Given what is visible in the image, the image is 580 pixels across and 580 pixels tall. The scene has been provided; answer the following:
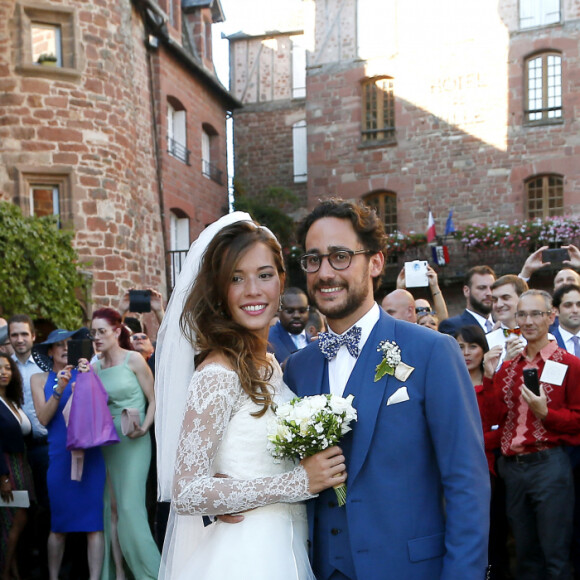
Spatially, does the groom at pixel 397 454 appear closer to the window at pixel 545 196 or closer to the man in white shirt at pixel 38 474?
the man in white shirt at pixel 38 474

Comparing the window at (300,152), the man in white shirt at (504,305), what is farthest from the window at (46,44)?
the window at (300,152)

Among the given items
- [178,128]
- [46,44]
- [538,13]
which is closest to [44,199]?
[46,44]

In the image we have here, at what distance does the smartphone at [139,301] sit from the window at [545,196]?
15196mm

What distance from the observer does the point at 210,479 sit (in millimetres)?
2967

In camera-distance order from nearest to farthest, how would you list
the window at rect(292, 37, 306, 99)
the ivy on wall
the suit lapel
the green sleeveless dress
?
the suit lapel, the green sleeveless dress, the ivy on wall, the window at rect(292, 37, 306, 99)

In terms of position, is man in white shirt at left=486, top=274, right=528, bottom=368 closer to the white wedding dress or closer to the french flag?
the white wedding dress

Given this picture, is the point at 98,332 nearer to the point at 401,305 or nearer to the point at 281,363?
the point at 281,363

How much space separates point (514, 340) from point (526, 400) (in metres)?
0.53

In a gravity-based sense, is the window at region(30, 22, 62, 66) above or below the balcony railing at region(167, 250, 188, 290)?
above

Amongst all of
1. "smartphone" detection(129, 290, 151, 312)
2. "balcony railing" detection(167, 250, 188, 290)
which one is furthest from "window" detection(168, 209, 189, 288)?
"smartphone" detection(129, 290, 151, 312)

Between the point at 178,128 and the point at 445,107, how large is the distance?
Answer: 732cm

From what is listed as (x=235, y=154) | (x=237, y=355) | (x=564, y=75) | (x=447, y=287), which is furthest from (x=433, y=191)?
(x=237, y=355)

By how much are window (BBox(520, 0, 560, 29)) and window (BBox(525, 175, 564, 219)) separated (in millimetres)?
4055

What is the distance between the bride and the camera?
297cm
